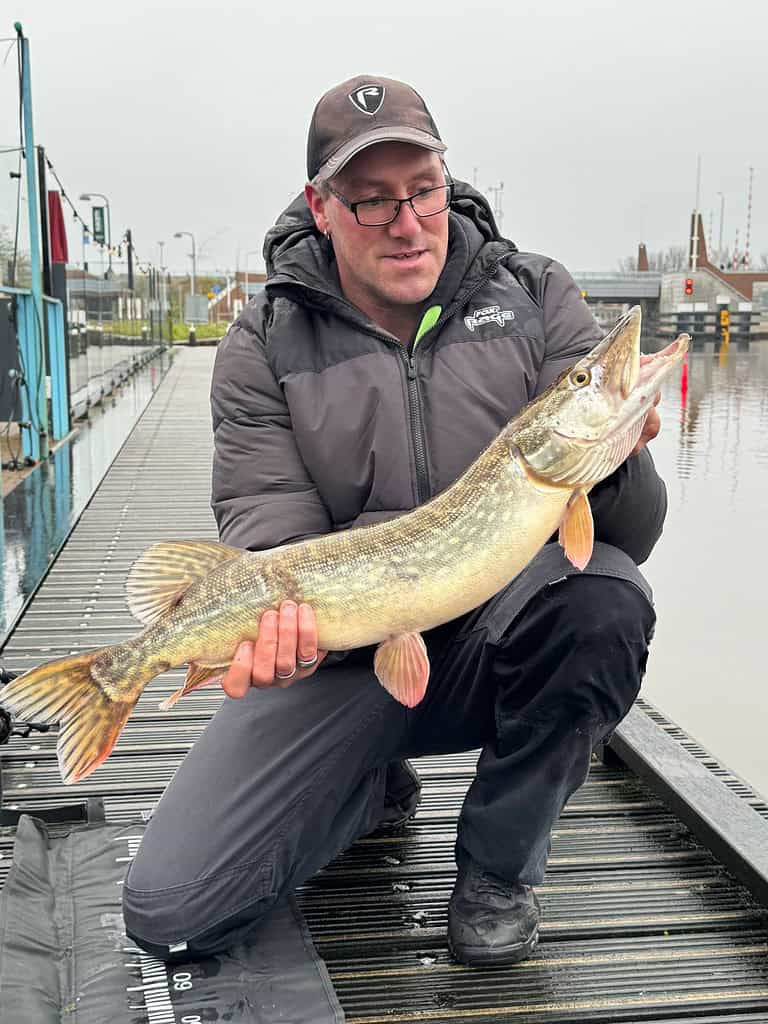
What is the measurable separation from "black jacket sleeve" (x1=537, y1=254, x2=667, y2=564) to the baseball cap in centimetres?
62

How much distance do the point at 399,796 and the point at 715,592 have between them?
19.5 feet

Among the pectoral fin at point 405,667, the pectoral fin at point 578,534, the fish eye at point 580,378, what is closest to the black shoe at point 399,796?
the pectoral fin at point 405,667

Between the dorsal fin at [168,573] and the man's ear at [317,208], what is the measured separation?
1.10 meters

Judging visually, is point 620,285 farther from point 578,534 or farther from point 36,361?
point 578,534

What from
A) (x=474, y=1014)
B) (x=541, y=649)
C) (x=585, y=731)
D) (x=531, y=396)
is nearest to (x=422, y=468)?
(x=531, y=396)

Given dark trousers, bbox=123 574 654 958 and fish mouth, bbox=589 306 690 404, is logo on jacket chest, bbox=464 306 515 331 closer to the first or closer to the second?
fish mouth, bbox=589 306 690 404

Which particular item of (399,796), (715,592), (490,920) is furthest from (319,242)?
(715,592)

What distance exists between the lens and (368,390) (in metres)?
3.02

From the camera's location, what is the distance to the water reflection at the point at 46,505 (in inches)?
245

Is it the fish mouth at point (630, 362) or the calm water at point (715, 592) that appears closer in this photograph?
the fish mouth at point (630, 362)

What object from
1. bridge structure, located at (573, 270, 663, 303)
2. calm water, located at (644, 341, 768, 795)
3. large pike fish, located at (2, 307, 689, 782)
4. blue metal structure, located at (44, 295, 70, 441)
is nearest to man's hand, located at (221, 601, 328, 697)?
large pike fish, located at (2, 307, 689, 782)

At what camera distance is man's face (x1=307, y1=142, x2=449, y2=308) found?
3.02 m

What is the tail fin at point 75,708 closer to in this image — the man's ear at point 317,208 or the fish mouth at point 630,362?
the fish mouth at point 630,362

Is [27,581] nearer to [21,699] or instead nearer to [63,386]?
[21,699]
